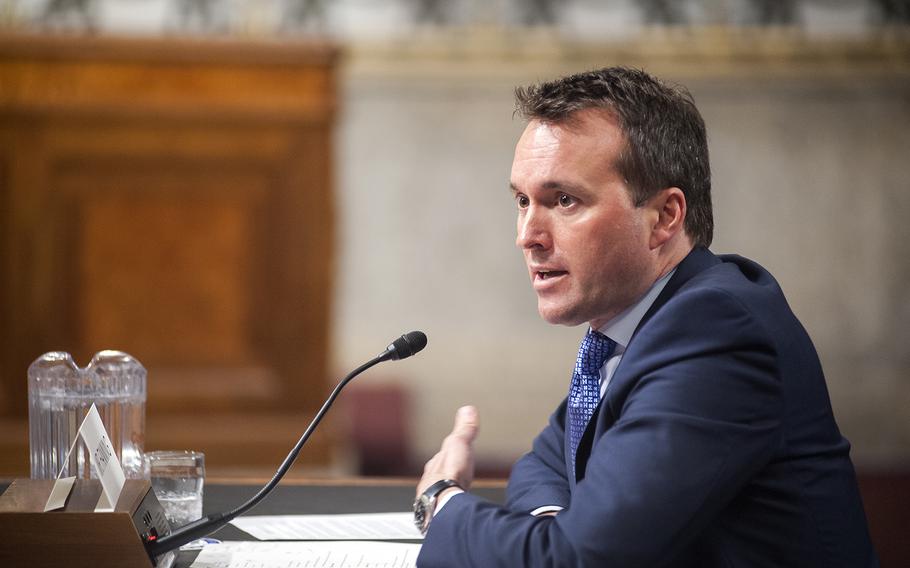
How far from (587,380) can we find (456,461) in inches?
10.2

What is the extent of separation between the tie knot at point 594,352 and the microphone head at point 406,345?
275mm

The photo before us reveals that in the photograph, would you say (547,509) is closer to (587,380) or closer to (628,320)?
(587,380)

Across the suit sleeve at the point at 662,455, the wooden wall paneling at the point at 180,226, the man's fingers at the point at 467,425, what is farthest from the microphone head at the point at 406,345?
the wooden wall paneling at the point at 180,226

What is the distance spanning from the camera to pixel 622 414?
1.61 metres

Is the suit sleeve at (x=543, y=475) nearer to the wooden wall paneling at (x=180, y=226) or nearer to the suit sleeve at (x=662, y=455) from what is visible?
the suit sleeve at (x=662, y=455)

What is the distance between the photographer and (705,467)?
1.49 m

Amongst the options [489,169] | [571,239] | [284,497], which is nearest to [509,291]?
[489,169]

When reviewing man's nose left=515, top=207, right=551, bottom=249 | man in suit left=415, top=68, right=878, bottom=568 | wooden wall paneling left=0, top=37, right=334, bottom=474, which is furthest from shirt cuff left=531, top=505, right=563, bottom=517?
wooden wall paneling left=0, top=37, right=334, bottom=474

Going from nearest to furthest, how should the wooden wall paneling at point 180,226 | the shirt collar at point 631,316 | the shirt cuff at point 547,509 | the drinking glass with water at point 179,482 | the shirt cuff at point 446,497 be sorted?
the shirt cuff at point 446,497, the shirt collar at point 631,316, the shirt cuff at point 547,509, the drinking glass with water at point 179,482, the wooden wall paneling at point 180,226

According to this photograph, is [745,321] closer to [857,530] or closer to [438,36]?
[857,530]

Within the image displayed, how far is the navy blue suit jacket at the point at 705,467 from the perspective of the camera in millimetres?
1471

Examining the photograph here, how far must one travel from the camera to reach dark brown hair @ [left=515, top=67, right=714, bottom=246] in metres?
1.76

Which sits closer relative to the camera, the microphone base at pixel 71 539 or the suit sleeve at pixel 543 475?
the microphone base at pixel 71 539

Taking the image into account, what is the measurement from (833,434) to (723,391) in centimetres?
26
